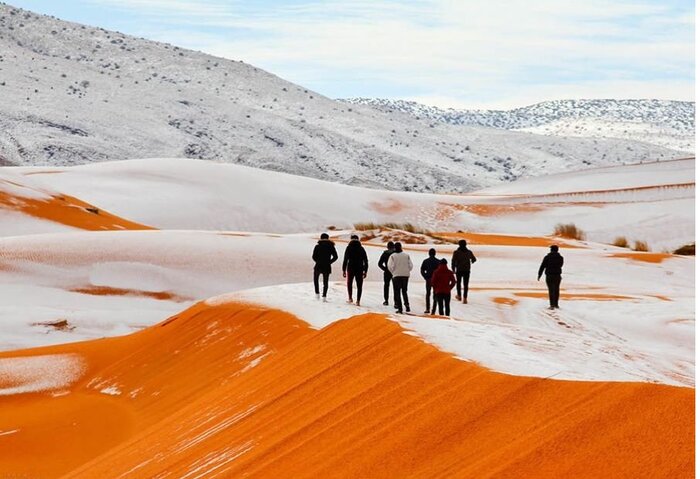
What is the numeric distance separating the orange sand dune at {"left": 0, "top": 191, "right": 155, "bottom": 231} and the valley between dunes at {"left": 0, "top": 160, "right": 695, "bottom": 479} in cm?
10

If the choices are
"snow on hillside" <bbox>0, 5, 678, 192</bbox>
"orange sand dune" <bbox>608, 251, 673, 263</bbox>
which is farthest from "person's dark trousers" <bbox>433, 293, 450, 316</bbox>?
"snow on hillside" <bbox>0, 5, 678, 192</bbox>

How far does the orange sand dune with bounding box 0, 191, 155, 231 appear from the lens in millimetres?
33844

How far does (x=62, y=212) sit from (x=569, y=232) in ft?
65.1

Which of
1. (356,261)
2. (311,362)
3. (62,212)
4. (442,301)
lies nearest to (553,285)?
(442,301)

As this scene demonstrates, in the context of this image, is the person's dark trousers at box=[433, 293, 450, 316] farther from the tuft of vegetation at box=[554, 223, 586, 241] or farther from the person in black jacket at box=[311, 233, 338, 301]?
the tuft of vegetation at box=[554, 223, 586, 241]

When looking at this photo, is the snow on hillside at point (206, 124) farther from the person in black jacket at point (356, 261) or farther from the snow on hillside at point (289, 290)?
the person in black jacket at point (356, 261)

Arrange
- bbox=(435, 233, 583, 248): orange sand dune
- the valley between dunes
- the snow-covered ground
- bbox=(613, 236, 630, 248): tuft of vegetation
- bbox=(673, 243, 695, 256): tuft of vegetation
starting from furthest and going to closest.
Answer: bbox=(613, 236, 630, 248): tuft of vegetation, bbox=(673, 243, 695, 256): tuft of vegetation, bbox=(435, 233, 583, 248): orange sand dune, the snow-covered ground, the valley between dunes

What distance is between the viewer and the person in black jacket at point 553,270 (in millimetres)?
18641

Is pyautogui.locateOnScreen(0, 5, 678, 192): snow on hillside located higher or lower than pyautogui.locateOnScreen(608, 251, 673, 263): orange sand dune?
higher

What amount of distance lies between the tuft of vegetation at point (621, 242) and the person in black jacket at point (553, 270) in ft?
69.6

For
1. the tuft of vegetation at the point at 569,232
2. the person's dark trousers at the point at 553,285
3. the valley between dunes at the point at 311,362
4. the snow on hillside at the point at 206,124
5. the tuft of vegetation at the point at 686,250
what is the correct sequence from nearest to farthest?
the valley between dunes at the point at 311,362, the person's dark trousers at the point at 553,285, the tuft of vegetation at the point at 686,250, the tuft of vegetation at the point at 569,232, the snow on hillside at the point at 206,124

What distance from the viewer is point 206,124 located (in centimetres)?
9394

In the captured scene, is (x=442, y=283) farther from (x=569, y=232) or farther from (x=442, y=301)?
(x=569, y=232)

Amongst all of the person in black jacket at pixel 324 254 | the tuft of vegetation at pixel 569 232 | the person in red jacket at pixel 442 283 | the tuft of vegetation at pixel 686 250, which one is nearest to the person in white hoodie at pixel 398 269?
the person in red jacket at pixel 442 283
